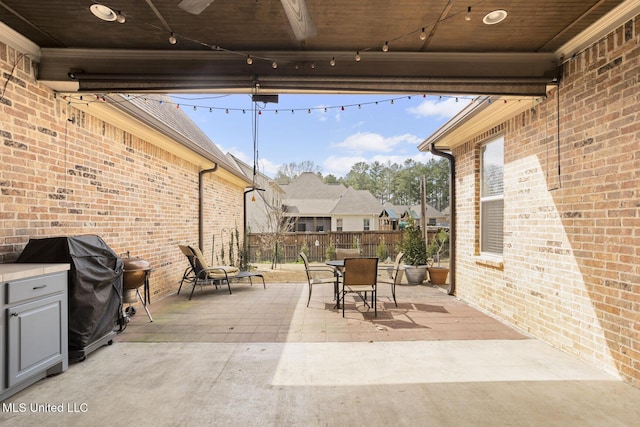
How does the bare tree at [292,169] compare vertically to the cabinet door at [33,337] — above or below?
above

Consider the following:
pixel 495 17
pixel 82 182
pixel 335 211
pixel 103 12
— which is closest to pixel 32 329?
pixel 82 182

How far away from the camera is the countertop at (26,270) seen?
2568 mm

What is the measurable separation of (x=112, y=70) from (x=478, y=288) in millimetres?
5961

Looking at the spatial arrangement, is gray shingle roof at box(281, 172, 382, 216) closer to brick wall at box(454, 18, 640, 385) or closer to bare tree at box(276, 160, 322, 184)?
bare tree at box(276, 160, 322, 184)

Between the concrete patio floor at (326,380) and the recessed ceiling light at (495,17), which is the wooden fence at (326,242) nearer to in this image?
the concrete patio floor at (326,380)

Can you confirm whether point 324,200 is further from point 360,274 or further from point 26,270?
point 26,270

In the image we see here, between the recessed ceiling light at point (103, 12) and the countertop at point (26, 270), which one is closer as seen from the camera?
the countertop at point (26, 270)

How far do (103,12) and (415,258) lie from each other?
7.14 m

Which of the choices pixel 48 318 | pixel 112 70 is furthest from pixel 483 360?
pixel 112 70

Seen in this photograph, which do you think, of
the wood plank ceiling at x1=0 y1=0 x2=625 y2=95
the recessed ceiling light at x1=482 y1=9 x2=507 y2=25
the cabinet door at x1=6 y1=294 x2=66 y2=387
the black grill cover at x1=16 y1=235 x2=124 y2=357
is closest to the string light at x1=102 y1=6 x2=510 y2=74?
the wood plank ceiling at x1=0 y1=0 x2=625 y2=95

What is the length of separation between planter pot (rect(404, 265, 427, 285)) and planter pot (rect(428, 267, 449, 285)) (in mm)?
179

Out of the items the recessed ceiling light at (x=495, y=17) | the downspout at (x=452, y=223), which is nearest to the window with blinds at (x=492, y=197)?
the downspout at (x=452, y=223)

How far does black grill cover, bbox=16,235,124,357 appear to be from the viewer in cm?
322

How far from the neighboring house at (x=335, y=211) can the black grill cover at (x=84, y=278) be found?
55.7 feet
